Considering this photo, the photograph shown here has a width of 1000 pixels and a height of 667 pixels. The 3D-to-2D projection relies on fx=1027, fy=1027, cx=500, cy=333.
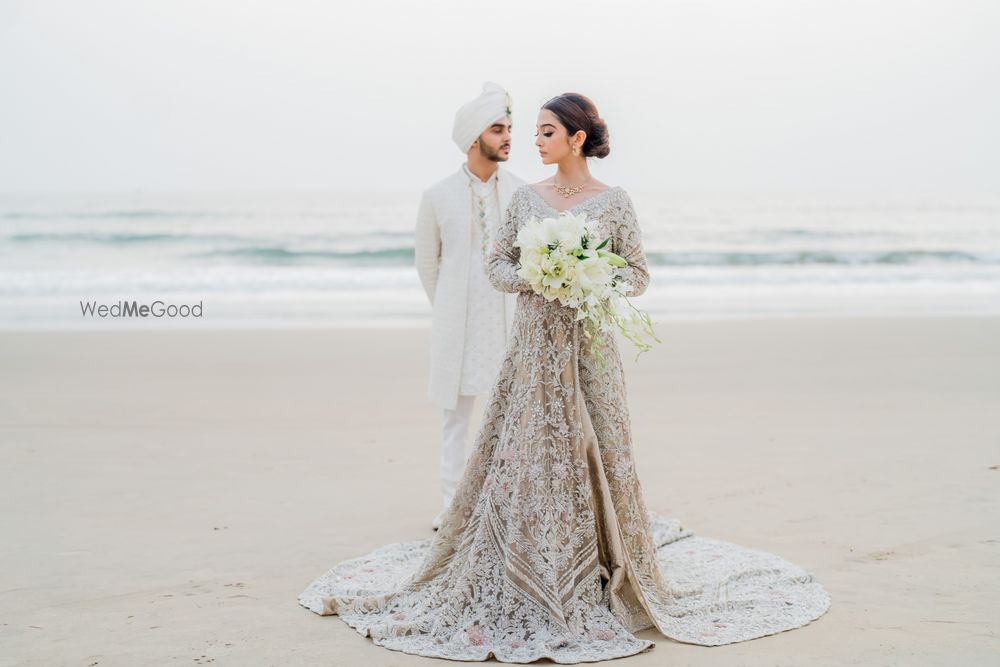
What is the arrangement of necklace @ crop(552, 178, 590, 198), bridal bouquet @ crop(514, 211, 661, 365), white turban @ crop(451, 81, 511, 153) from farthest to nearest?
white turban @ crop(451, 81, 511, 153), necklace @ crop(552, 178, 590, 198), bridal bouquet @ crop(514, 211, 661, 365)

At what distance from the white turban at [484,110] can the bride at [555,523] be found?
43.4 inches

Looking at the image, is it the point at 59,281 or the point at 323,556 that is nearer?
the point at 323,556

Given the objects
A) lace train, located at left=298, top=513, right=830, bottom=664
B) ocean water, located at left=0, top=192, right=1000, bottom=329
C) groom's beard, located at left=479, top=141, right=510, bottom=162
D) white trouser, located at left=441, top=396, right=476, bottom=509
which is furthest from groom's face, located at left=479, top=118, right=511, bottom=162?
ocean water, located at left=0, top=192, right=1000, bottom=329

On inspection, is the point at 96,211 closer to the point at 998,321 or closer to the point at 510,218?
the point at 998,321

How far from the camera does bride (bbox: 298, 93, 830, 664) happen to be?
3717 millimetres

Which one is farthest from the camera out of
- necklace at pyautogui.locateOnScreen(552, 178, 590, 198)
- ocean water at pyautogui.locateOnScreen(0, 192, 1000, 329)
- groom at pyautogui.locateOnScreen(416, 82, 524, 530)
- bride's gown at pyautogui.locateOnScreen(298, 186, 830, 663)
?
ocean water at pyautogui.locateOnScreen(0, 192, 1000, 329)

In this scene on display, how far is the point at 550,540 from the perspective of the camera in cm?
375

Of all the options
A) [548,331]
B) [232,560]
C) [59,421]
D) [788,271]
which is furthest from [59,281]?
[548,331]

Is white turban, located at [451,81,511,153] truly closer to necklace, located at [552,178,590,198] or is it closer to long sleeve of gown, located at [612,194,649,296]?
necklace, located at [552,178,590,198]

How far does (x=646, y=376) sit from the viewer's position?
31.1 feet

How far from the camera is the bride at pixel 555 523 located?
3.72 metres

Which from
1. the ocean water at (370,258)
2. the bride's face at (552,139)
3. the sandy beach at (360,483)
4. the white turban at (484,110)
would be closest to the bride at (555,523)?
the bride's face at (552,139)

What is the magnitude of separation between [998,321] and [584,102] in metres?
10.6

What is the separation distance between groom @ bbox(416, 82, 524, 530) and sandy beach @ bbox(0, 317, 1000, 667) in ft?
2.40
